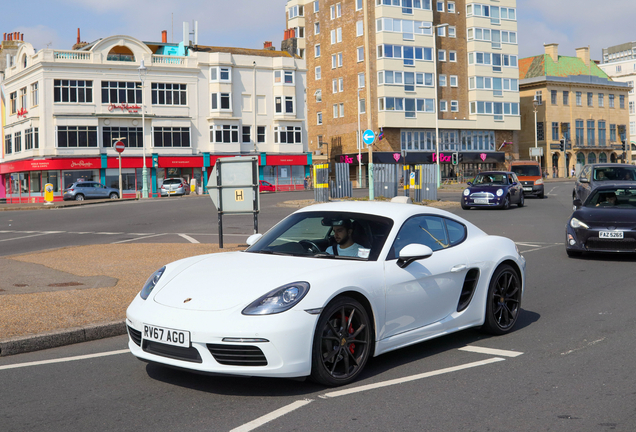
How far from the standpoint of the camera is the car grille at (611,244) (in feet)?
39.9

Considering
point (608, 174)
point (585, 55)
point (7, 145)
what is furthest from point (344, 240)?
point (585, 55)

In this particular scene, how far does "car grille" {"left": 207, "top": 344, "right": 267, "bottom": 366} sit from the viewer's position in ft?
15.4

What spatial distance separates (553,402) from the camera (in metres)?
4.73

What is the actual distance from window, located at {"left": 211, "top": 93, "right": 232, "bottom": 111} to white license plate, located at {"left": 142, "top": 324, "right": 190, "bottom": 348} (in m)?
59.4

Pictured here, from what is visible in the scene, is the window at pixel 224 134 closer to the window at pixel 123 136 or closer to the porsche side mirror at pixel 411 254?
the window at pixel 123 136

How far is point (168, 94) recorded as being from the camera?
61469 millimetres

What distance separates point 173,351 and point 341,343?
1.23m

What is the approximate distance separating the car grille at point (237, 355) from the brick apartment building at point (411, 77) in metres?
66.1

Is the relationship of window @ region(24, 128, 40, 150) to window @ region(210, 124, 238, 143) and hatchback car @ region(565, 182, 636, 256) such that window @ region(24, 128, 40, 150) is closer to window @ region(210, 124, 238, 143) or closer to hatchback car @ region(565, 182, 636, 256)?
window @ region(210, 124, 238, 143)

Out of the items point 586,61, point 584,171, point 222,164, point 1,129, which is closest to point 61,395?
point 222,164

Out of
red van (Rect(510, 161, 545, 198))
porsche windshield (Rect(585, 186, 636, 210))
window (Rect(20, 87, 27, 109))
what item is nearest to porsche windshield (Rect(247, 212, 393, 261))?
porsche windshield (Rect(585, 186, 636, 210))

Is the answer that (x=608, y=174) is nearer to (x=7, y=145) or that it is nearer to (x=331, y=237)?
(x=331, y=237)

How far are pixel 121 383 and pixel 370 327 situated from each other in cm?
197

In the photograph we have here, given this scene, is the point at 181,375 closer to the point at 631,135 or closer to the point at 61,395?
the point at 61,395
